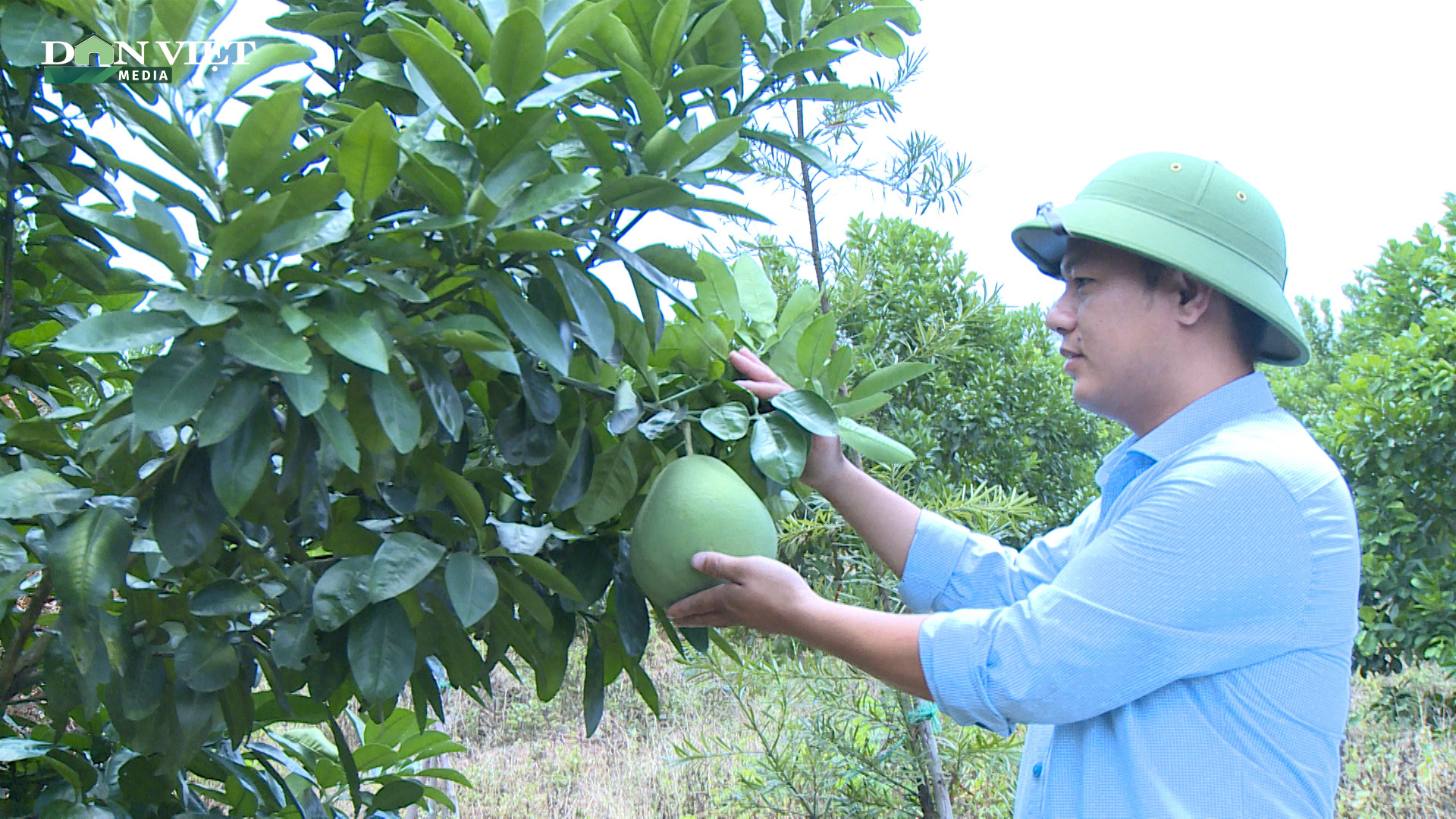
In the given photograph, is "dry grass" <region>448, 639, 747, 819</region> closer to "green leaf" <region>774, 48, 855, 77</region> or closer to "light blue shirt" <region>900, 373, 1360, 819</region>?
"light blue shirt" <region>900, 373, 1360, 819</region>

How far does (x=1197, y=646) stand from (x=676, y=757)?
316cm

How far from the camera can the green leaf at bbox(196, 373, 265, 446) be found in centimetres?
76

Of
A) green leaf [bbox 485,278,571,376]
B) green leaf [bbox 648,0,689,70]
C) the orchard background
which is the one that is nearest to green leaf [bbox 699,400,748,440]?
the orchard background

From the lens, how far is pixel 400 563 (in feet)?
2.89

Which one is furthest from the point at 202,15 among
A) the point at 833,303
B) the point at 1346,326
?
the point at 1346,326

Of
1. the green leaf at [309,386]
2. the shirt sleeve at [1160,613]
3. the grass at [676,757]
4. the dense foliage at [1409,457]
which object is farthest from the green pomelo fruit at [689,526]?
the dense foliage at [1409,457]

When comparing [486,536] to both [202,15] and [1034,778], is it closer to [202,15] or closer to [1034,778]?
[202,15]

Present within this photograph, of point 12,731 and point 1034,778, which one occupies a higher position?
point 1034,778

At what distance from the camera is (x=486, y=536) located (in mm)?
943

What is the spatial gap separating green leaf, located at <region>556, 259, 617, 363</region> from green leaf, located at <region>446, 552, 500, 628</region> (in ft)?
0.66

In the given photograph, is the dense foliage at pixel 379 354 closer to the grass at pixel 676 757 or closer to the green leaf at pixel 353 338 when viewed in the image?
the green leaf at pixel 353 338

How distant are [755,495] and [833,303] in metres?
1.27

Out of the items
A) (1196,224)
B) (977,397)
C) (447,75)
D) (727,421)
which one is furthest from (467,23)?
(977,397)

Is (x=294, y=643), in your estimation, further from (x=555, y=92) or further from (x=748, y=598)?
(x=555, y=92)
